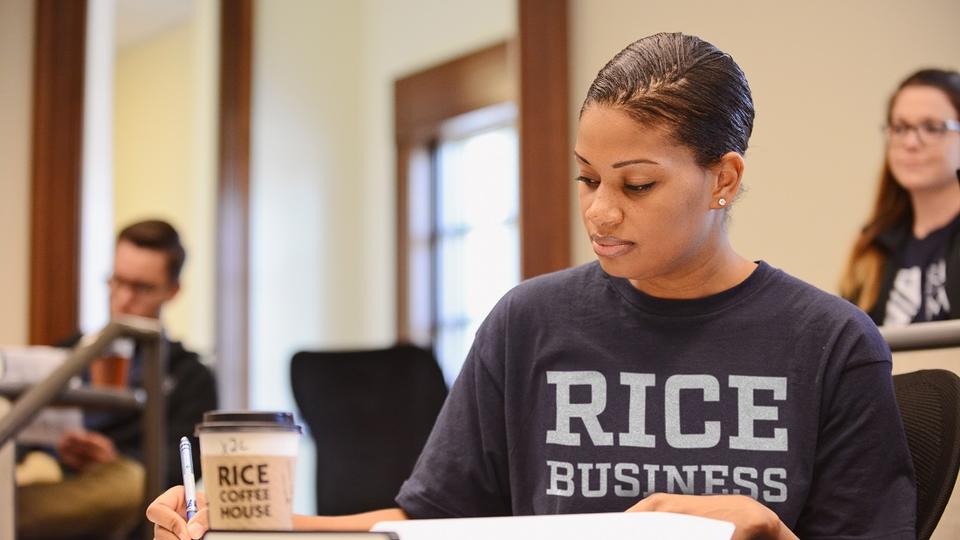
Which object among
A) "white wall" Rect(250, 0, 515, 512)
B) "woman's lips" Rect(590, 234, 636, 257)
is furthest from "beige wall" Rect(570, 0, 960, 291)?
"white wall" Rect(250, 0, 515, 512)

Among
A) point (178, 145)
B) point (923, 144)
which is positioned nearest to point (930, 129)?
point (923, 144)

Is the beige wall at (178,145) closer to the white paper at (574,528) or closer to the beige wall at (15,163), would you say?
the beige wall at (15,163)

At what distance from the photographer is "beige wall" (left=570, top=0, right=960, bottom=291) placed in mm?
2248

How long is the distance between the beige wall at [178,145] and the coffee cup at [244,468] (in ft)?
14.0

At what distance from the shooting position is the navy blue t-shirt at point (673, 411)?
111 centimetres

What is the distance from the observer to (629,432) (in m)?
1.16

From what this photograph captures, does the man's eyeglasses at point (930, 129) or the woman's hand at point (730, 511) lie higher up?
the man's eyeglasses at point (930, 129)

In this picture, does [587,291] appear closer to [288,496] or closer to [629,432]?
[629,432]

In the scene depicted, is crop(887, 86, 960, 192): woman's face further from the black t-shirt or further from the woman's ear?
the woman's ear

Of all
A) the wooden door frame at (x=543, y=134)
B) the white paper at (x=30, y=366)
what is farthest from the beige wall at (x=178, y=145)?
the wooden door frame at (x=543, y=134)

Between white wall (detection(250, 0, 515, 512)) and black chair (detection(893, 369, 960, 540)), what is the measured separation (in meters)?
3.88

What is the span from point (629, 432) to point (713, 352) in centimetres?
11

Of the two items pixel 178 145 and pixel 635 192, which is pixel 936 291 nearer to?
pixel 635 192

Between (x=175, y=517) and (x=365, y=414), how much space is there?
87.3 inches
